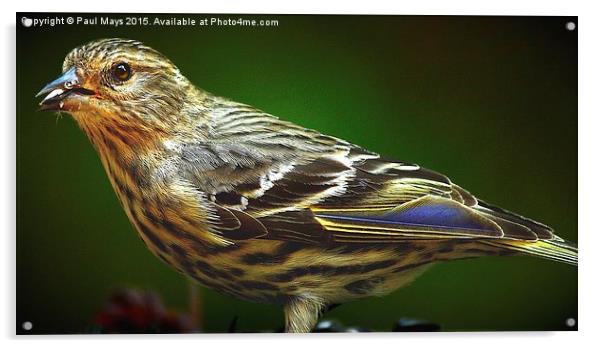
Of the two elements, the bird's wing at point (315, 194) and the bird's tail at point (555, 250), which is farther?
the bird's tail at point (555, 250)

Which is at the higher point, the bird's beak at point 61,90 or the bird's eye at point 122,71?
the bird's eye at point 122,71

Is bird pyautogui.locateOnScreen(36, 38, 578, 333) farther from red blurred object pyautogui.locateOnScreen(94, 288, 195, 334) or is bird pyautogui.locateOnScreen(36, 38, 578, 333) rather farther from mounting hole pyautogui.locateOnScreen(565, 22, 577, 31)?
mounting hole pyautogui.locateOnScreen(565, 22, 577, 31)

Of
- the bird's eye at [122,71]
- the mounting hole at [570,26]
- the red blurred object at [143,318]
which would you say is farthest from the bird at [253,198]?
the mounting hole at [570,26]

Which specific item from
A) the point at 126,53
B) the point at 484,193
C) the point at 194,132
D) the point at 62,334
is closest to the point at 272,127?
the point at 194,132

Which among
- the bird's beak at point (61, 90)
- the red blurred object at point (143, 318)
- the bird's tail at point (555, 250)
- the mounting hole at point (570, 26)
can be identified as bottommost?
the red blurred object at point (143, 318)

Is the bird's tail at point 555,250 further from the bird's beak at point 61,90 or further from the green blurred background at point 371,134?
the bird's beak at point 61,90

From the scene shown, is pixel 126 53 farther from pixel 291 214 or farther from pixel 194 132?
pixel 291 214
